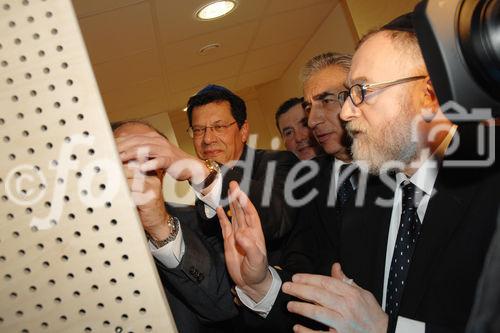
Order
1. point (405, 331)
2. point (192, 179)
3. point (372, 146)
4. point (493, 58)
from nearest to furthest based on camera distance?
1. point (493, 58)
2. point (405, 331)
3. point (192, 179)
4. point (372, 146)

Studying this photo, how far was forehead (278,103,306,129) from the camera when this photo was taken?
336 cm

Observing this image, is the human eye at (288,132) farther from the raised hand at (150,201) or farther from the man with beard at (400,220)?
the raised hand at (150,201)

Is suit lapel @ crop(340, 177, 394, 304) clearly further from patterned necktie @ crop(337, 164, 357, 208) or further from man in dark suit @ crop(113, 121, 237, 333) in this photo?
man in dark suit @ crop(113, 121, 237, 333)

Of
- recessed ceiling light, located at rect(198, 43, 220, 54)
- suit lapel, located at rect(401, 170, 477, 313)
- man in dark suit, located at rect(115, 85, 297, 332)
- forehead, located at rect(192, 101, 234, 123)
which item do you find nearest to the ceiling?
recessed ceiling light, located at rect(198, 43, 220, 54)

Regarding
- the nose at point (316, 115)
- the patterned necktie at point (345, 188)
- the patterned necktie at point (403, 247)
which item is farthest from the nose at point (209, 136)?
the patterned necktie at point (403, 247)

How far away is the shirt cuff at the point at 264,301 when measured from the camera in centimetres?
132

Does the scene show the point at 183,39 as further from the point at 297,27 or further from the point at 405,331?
the point at 405,331

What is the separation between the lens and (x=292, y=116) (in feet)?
11.3

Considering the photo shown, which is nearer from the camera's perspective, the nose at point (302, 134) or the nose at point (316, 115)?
the nose at point (316, 115)

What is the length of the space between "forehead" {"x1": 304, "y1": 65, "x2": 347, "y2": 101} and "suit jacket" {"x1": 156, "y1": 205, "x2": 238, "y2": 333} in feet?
3.76

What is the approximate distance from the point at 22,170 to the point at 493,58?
24.3 inches

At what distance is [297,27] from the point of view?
4.29m

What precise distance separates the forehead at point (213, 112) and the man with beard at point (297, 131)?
1000mm

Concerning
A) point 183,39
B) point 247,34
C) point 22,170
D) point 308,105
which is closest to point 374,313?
point 22,170
